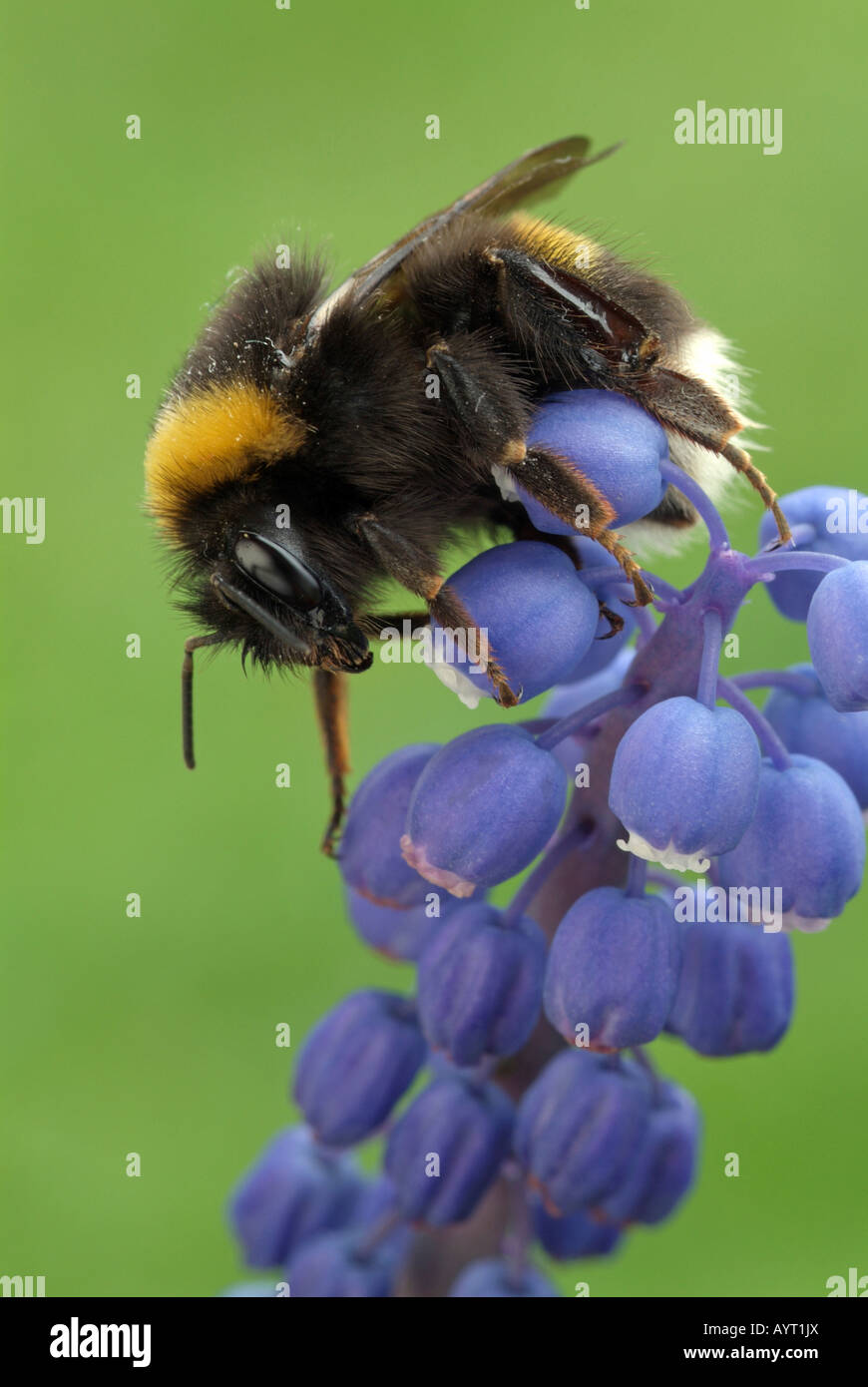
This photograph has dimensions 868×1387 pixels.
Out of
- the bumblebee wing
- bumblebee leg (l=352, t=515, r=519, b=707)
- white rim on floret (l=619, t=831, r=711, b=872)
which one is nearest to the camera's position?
white rim on floret (l=619, t=831, r=711, b=872)

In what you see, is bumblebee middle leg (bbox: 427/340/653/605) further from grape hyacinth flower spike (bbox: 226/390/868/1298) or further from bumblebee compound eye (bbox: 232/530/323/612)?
bumblebee compound eye (bbox: 232/530/323/612)

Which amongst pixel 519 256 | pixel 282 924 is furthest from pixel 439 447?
pixel 282 924

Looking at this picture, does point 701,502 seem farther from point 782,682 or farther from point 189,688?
point 189,688

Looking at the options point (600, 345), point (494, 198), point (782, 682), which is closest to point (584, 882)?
point (782, 682)

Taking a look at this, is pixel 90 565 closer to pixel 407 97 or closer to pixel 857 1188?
pixel 407 97

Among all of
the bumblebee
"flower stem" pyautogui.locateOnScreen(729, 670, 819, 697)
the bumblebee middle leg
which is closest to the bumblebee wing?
the bumblebee

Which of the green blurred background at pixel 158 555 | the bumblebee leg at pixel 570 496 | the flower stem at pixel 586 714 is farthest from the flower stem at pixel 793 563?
the green blurred background at pixel 158 555

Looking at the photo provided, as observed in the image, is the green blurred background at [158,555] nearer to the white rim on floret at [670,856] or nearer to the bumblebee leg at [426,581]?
the bumblebee leg at [426,581]
